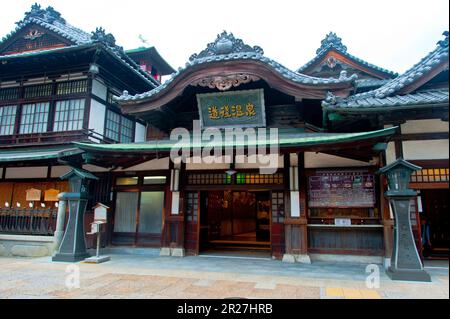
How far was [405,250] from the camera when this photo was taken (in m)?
7.71

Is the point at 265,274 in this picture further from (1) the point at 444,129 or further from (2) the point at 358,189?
(1) the point at 444,129

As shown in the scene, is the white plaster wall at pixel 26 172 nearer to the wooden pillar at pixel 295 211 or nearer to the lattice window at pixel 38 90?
the lattice window at pixel 38 90

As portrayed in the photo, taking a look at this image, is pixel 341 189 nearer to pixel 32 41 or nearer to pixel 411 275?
pixel 411 275

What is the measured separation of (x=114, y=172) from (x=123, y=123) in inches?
162

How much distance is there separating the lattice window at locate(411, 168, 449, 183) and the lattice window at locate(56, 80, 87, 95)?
1346 cm

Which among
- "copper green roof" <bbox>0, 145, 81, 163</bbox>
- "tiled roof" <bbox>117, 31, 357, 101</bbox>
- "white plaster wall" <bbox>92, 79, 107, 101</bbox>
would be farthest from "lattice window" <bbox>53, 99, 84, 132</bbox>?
"tiled roof" <bbox>117, 31, 357, 101</bbox>

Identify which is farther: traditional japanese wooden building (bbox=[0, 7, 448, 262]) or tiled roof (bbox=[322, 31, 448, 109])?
traditional japanese wooden building (bbox=[0, 7, 448, 262])

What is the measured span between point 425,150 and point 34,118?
15980 millimetres

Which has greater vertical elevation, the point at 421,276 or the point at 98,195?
the point at 98,195

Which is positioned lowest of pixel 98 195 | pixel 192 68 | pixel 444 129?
pixel 98 195

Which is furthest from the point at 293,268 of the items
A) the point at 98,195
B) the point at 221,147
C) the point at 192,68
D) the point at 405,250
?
the point at 98,195

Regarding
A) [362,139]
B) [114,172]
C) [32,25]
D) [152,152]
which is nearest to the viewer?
[362,139]

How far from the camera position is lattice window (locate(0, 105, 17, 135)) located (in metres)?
15.1

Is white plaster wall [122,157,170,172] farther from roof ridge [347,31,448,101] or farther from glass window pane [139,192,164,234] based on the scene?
roof ridge [347,31,448,101]
